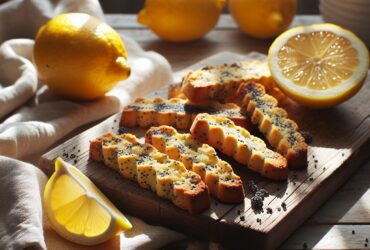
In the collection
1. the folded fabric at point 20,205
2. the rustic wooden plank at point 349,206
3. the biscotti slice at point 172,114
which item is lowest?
the rustic wooden plank at point 349,206

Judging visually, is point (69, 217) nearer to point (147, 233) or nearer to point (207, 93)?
point (147, 233)

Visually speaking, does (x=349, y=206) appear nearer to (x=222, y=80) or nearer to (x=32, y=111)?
(x=222, y=80)

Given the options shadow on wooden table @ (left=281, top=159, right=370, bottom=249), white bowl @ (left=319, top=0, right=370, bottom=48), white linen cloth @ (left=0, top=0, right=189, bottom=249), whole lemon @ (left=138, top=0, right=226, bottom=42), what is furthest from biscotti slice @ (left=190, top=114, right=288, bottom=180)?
white bowl @ (left=319, top=0, right=370, bottom=48)

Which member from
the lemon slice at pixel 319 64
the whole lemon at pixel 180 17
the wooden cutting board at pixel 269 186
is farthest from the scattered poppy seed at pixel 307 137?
the whole lemon at pixel 180 17

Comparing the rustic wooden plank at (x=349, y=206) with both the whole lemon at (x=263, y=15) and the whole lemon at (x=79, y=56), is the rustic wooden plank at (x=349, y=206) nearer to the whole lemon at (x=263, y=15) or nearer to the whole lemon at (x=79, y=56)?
the whole lemon at (x=79, y=56)

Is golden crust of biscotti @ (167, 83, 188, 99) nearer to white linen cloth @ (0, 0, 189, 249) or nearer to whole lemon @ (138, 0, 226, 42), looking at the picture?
white linen cloth @ (0, 0, 189, 249)

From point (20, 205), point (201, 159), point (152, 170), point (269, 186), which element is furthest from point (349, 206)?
point (20, 205)
